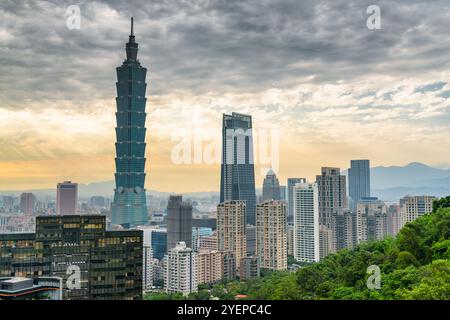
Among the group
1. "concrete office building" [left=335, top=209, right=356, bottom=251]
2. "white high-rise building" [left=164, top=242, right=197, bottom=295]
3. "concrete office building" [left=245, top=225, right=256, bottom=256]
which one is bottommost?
"white high-rise building" [left=164, top=242, right=197, bottom=295]

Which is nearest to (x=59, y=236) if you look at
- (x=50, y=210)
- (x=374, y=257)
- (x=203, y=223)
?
(x=50, y=210)

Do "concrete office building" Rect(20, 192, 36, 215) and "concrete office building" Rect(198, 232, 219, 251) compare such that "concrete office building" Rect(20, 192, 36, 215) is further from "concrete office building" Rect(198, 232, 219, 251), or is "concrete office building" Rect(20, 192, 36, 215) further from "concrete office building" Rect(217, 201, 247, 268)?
"concrete office building" Rect(198, 232, 219, 251)

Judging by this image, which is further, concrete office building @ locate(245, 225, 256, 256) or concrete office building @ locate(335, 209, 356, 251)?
concrete office building @ locate(245, 225, 256, 256)

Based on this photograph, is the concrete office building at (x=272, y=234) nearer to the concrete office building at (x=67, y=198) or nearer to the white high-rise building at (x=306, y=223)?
the white high-rise building at (x=306, y=223)

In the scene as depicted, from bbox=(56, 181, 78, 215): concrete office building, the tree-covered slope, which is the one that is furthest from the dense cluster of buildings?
the tree-covered slope

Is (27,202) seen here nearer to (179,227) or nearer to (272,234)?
(272,234)

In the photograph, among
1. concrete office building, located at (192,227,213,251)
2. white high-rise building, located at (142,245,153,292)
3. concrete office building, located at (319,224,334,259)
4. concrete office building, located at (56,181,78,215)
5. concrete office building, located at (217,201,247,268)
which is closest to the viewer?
concrete office building, located at (56,181,78,215)
